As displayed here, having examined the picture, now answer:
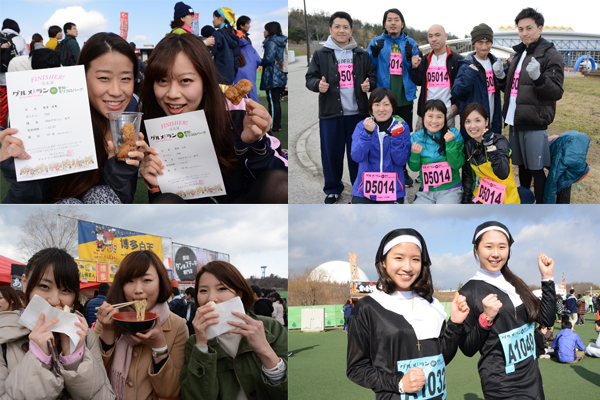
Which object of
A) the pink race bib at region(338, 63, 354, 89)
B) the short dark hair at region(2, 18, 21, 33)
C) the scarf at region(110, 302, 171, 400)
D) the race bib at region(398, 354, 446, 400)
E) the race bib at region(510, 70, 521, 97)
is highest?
the short dark hair at region(2, 18, 21, 33)

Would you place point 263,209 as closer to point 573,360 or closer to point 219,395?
point 219,395

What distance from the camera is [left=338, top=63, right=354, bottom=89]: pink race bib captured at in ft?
15.9

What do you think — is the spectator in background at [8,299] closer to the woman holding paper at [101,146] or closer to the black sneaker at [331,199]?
the woman holding paper at [101,146]

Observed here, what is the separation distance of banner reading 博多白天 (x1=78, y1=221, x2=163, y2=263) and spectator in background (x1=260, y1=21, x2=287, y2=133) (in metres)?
3.61

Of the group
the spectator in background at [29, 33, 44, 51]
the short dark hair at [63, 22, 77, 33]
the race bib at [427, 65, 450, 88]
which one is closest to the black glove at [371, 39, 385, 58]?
the race bib at [427, 65, 450, 88]

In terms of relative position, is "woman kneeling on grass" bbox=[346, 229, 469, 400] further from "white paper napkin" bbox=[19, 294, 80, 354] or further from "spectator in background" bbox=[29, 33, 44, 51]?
"spectator in background" bbox=[29, 33, 44, 51]

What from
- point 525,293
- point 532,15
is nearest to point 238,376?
point 525,293

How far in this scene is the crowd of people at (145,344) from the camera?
2484mm

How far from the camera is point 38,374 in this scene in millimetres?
2396

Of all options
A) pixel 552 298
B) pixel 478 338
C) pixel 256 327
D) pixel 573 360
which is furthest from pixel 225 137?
pixel 573 360

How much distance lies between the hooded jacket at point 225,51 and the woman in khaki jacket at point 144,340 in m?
2.32

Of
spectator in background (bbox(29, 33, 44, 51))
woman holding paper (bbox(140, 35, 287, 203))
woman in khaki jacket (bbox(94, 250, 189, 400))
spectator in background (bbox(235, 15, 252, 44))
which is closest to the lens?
woman in khaki jacket (bbox(94, 250, 189, 400))

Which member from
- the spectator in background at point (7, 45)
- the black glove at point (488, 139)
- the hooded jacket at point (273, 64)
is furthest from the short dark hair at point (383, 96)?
the spectator in background at point (7, 45)

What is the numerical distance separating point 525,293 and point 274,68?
16.1ft
